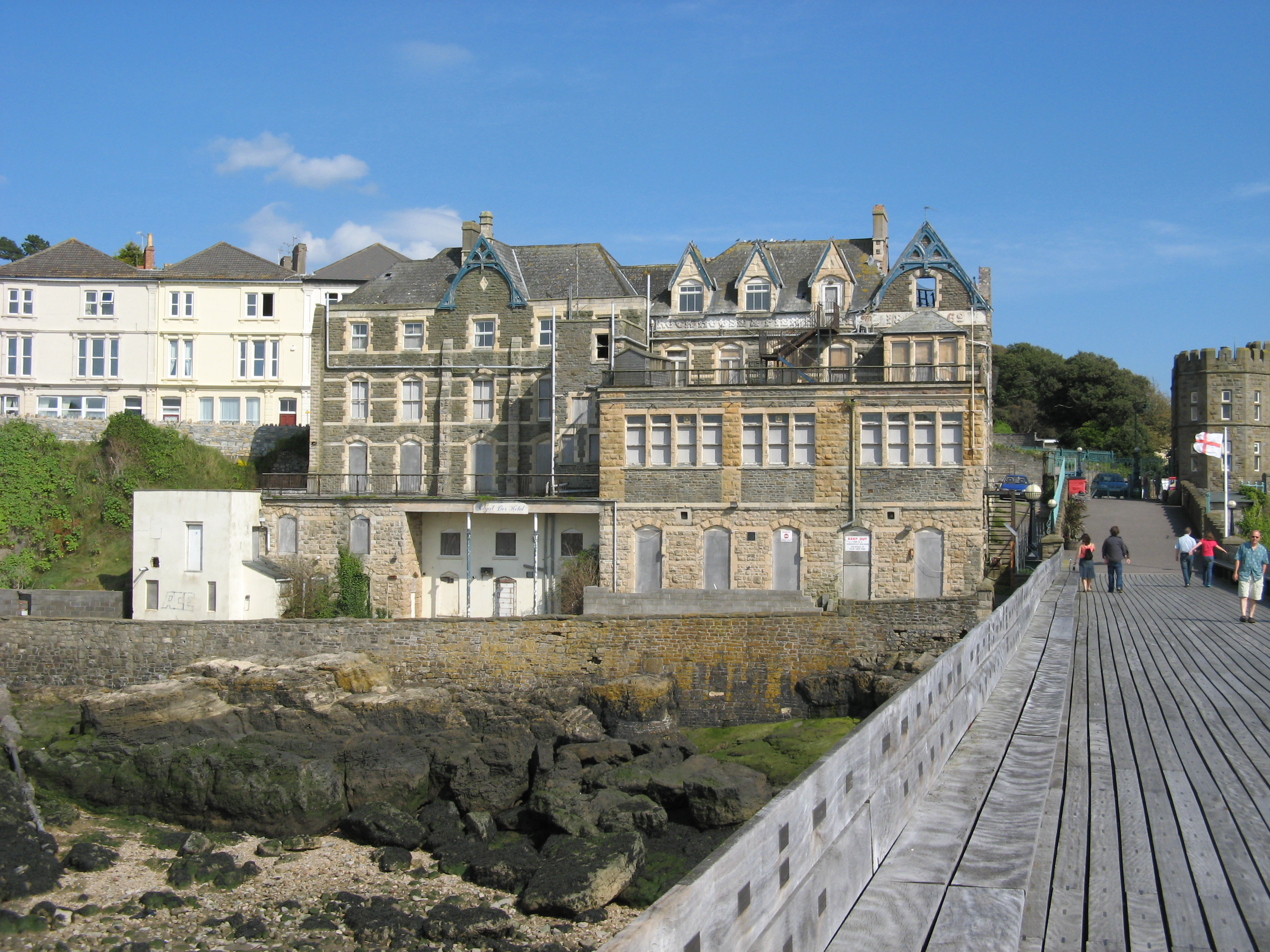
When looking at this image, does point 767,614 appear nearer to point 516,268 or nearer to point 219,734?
point 219,734

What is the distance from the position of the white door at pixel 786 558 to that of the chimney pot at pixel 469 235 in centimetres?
1693

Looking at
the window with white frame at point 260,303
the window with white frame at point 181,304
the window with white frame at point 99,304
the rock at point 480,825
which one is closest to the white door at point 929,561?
the rock at point 480,825

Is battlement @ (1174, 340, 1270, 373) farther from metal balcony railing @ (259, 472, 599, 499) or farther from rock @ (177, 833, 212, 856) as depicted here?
rock @ (177, 833, 212, 856)

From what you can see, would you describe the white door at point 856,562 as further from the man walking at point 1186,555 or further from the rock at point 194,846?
the rock at point 194,846

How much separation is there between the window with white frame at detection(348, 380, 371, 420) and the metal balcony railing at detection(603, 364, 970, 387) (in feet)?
34.1

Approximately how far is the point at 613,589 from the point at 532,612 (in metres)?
3.57

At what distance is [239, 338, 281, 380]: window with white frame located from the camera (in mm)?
43125

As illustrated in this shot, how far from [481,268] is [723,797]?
1013 inches

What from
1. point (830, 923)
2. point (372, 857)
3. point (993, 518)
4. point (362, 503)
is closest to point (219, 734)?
point (372, 857)

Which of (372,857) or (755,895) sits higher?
(755,895)

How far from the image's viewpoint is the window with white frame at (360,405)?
37594mm

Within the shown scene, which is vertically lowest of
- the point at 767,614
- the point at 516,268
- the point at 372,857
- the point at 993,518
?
the point at 372,857

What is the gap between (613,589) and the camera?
102ft

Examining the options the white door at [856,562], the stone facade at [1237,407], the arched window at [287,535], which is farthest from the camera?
the stone facade at [1237,407]
